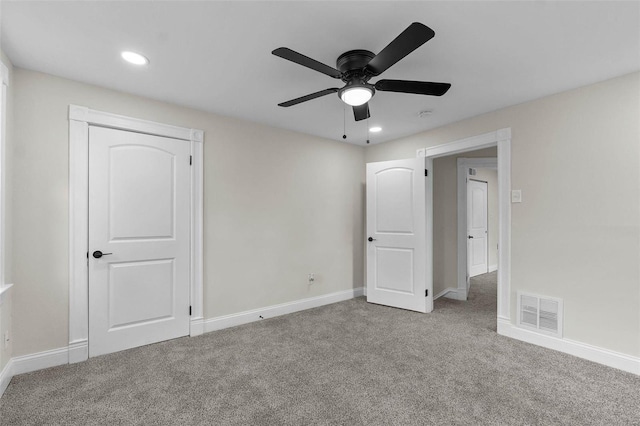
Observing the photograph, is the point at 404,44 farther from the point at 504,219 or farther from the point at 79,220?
the point at 79,220

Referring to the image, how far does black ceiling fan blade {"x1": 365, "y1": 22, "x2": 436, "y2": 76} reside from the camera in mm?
1390

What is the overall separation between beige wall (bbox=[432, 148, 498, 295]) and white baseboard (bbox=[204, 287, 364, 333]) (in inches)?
50.4

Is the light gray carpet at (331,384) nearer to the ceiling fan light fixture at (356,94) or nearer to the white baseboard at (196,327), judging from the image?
the white baseboard at (196,327)

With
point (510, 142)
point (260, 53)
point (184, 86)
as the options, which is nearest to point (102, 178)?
point (184, 86)

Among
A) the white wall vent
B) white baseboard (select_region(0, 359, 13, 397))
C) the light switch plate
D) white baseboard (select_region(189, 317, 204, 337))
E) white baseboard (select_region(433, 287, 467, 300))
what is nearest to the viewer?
white baseboard (select_region(0, 359, 13, 397))

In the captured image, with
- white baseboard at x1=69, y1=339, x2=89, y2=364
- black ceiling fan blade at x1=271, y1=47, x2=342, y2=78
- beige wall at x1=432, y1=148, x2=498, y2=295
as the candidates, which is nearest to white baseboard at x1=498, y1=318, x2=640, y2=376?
beige wall at x1=432, y1=148, x2=498, y2=295

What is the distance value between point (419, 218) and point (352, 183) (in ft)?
4.07

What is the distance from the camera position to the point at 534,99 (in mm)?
2936

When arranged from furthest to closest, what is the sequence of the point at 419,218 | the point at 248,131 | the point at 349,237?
the point at 349,237 < the point at 419,218 < the point at 248,131

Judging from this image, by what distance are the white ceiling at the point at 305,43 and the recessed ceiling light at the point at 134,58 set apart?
0.06 m

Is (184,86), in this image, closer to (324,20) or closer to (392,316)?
(324,20)

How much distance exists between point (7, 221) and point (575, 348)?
15.5 ft

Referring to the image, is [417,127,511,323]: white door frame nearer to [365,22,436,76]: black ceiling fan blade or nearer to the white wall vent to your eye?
the white wall vent

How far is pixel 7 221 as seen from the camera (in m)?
2.21
